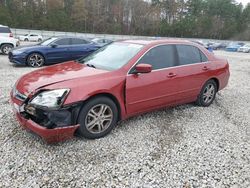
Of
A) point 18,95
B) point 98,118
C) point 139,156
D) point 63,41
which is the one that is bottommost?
point 139,156

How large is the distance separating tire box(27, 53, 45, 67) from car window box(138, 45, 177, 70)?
21.8 feet

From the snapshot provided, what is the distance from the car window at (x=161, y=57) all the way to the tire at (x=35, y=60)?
6654 mm

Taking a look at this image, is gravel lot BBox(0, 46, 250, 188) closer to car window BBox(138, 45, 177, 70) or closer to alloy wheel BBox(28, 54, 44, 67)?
car window BBox(138, 45, 177, 70)

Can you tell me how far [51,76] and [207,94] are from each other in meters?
3.43

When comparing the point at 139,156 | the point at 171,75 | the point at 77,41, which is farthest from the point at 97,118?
the point at 77,41

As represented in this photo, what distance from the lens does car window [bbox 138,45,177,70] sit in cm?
419

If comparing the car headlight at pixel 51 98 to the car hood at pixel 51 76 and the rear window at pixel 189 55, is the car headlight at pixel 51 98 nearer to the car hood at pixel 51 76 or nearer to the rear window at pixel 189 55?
the car hood at pixel 51 76

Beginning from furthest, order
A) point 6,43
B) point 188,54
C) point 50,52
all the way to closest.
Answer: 1. point 6,43
2. point 50,52
3. point 188,54

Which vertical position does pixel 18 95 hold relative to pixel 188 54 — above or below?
below

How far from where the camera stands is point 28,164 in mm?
3025

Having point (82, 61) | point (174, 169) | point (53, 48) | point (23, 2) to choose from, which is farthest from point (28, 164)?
point (23, 2)

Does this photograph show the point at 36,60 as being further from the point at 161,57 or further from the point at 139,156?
the point at 139,156

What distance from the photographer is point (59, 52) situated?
10039mm

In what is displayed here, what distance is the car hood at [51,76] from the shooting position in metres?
3.43
